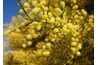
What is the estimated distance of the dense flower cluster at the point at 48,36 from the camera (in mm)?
1171

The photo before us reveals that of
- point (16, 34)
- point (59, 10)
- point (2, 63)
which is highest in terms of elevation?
point (59, 10)

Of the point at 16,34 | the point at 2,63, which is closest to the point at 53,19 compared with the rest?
the point at 16,34

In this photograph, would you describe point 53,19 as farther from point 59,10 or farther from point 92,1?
point 92,1

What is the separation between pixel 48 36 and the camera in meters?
1.19

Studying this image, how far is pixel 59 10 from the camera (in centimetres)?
121

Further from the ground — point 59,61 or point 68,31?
point 68,31

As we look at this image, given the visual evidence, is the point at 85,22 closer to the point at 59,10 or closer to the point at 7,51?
the point at 59,10

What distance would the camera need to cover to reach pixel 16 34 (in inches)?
46.9

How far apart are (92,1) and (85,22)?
104 millimetres

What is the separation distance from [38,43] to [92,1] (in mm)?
316

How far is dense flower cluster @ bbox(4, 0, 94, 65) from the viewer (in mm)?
1171

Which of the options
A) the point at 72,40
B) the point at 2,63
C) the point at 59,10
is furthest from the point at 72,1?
the point at 2,63
